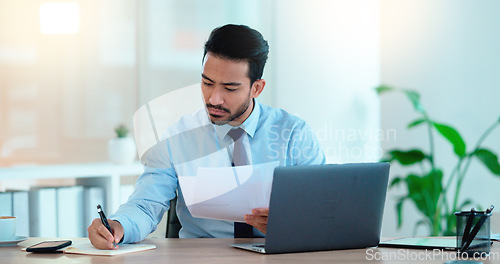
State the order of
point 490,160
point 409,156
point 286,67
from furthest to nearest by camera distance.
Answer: point 286,67 → point 409,156 → point 490,160

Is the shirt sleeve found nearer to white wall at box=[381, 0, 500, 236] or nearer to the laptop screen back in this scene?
the laptop screen back

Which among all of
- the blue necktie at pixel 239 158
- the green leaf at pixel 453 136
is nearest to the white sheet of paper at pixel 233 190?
the blue necktie at pixel 239 158

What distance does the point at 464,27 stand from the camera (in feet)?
12.1

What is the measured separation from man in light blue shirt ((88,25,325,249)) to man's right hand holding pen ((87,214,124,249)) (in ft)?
1.02

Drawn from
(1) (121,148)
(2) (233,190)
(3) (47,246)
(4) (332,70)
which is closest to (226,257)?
(2) (233,190)

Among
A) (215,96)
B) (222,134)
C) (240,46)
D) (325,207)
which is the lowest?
(325,207)

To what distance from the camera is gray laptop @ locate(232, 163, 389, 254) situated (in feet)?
4.61

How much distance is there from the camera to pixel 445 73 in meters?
3.79

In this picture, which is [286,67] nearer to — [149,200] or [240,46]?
[240,46]

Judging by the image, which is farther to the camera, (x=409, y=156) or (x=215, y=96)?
(x=409, y=156)

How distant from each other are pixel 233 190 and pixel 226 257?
22 cm

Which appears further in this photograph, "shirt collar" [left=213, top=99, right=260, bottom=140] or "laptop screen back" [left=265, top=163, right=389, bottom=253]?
"shirt collar" [left=213, top=99, right=260, bottom=140]

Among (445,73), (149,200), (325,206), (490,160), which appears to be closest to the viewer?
(325,206)

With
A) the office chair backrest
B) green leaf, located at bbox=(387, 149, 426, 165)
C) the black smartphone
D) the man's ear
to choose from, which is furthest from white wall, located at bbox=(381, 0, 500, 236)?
the black smartphone
